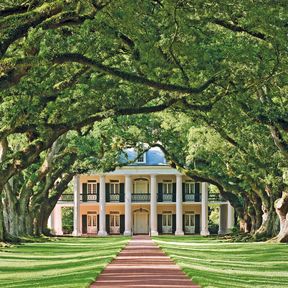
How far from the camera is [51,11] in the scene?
66.4 feet

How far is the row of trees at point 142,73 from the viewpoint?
22.1 meters

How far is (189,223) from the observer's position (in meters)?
98.1

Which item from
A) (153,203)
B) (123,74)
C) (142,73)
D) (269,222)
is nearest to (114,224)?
(153,203)

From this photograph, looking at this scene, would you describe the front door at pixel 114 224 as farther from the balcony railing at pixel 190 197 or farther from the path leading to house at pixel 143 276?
the path leading to house at pixel 143 276

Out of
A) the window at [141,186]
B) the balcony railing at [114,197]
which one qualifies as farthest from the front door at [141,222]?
the balcony railing at [114,197]

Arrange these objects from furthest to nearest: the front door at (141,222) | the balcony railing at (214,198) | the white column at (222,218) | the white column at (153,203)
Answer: the front door at (141,222), the balcony railing at (214,198), the white column at (222,218), the white column at (153,203)

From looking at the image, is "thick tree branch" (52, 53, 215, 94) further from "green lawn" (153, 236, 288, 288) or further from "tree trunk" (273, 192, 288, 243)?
"tree trunk" (273, 192, 288, 243)

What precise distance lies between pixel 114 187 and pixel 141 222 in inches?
189

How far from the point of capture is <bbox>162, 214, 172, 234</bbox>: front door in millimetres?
97875

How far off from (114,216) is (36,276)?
73173mm

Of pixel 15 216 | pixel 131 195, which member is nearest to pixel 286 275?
pixel 15 216

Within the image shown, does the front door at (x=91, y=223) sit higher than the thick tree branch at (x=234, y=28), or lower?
lower

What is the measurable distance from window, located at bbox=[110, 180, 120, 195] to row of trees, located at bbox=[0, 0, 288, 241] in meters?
48.4

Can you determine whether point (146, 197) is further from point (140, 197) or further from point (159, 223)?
point (159, 223)
